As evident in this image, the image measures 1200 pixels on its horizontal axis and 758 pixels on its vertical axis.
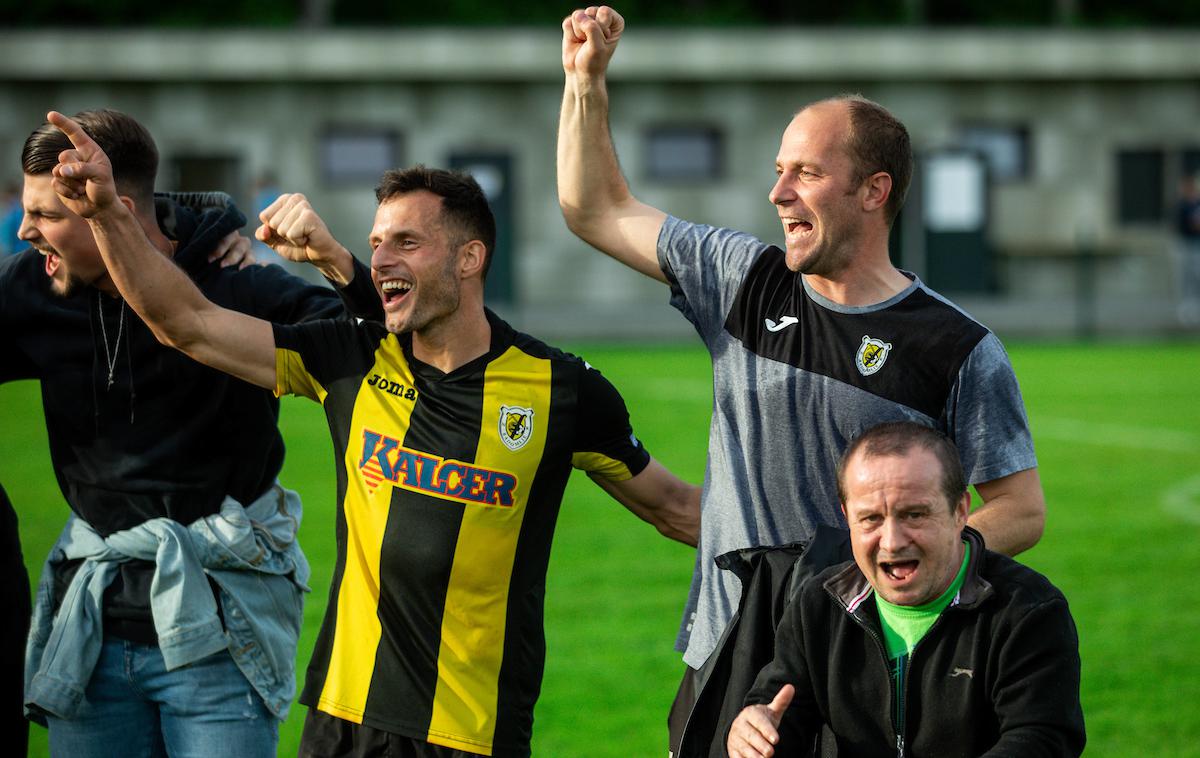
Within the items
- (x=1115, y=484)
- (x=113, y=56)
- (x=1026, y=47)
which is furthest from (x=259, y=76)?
(x=1115, y=484)

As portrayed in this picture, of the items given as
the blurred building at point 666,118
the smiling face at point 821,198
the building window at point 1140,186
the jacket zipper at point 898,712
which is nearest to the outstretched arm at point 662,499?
the smiling face at point 821,198

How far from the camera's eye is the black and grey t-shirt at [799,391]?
4098mm

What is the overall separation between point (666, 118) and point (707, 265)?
33639 mm

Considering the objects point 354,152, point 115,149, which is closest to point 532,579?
point 115,149

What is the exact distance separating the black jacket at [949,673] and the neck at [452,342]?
1.13m

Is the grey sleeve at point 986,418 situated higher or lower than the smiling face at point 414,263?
lower

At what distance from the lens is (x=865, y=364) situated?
4137 mm

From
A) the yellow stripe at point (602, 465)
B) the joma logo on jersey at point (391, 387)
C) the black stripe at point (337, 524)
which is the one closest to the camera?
the black stripe at point (337, 524)

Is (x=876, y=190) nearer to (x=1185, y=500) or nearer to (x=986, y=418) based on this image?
(x=986, y=418)

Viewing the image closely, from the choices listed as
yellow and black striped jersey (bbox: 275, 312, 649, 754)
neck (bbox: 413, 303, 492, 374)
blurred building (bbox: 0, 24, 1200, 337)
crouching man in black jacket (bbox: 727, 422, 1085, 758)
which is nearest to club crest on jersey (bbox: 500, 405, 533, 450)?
yellow and black striped jersey (bbox: 275, 312, 649, 754)

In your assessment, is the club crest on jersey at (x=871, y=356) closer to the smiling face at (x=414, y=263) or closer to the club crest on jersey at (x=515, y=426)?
the club crest on jersey at (x=515, y=426)

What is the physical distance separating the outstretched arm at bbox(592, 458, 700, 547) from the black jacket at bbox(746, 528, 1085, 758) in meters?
0.86

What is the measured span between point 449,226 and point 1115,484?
11166mm

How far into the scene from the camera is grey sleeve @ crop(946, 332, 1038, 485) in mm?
4082
